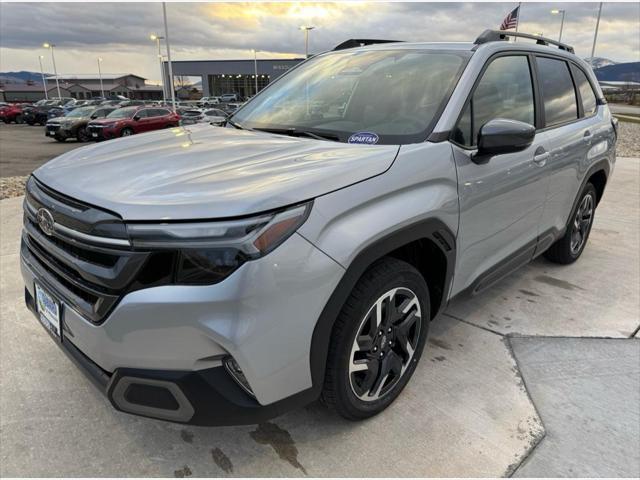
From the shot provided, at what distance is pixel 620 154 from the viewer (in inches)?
496

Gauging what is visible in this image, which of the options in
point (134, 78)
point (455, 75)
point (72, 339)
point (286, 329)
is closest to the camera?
point (286, 329)

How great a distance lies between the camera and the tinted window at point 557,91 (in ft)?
11.2

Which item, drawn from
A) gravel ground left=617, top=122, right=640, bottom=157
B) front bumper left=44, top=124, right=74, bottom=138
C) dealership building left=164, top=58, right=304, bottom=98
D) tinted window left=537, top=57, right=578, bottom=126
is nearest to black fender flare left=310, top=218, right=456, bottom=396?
tinted window left=537, top=57, right=578, bottom=126

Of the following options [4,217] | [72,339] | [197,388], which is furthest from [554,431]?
[4,217]

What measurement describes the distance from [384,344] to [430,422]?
479 mm

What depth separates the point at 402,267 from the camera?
7.24 feet

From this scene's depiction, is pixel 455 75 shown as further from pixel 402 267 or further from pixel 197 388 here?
pixel 197 388

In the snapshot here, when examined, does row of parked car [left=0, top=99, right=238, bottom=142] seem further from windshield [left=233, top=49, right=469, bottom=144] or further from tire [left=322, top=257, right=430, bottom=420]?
tire [left=322, top=257, right=430, bottom=420]

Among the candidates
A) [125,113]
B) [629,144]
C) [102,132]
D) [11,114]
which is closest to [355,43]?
[629,144]

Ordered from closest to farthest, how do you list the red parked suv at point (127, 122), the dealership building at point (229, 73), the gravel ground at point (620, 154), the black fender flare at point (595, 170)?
the black fender flare at point (595, 170) → the gravel ground at point (620, 154) → the red parked suv at point (127, 122) → the dealership building at point (229, 73)

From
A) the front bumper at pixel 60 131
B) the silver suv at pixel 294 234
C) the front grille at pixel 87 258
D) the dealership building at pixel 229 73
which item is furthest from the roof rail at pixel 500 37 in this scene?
the dealership building at pixel 229 73

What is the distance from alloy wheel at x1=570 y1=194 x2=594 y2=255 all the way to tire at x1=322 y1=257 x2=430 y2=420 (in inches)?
98.3

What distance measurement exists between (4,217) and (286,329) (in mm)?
5475

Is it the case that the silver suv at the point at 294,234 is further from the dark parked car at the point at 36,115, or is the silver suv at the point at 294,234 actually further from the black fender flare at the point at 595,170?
the dark parked car at the point at 36,115
